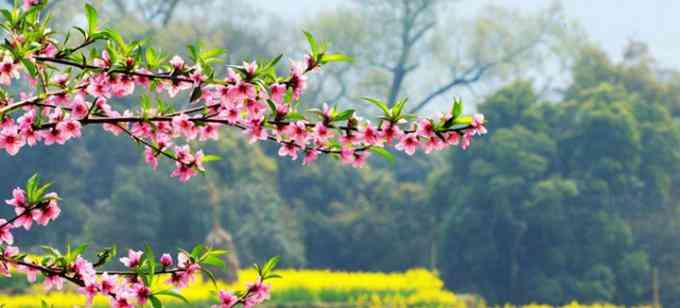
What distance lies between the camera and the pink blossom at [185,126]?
322cm

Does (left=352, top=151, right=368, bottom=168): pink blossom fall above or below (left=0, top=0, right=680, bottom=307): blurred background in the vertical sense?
below

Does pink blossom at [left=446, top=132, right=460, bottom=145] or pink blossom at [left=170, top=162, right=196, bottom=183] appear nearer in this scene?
pink blossom at [left=446, top=132, right=460, bottom=145]

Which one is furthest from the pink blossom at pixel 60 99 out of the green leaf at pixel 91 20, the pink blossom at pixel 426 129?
the pink blossom at pixel 426 129

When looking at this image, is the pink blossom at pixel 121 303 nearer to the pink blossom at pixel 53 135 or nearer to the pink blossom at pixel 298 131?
the pink blossom at pixel 53 135

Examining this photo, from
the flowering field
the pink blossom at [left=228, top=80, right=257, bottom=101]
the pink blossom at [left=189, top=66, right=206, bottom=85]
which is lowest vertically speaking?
the pink blossom at [left=228, top=80, right=257, bottom=101]

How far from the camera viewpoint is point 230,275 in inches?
571

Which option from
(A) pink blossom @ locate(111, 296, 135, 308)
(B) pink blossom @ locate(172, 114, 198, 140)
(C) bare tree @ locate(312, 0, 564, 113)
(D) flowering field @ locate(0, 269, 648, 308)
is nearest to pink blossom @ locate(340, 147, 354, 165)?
(B) pink blossom @ locate(172, 114, 198, 140)

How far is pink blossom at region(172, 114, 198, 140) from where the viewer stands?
322 centimetres

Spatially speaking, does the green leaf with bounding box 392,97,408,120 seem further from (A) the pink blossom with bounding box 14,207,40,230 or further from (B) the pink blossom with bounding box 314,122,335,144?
(A) the pink blossom with bounding box 14,207,40,230

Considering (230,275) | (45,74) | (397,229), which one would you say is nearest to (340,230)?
(397,229)

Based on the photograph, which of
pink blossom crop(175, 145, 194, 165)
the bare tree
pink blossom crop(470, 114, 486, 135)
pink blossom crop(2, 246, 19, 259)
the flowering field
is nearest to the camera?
pink blossom crop(470, 114, 486, 135)

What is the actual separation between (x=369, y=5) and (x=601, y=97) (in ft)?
38.1

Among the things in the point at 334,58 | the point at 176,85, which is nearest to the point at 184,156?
the point at 176,85

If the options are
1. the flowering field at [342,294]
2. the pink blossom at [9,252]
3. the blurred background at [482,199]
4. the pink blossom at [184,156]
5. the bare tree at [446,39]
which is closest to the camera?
the pink blossom at [9,252]
